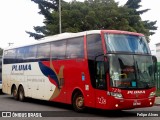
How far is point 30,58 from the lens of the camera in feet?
64.8

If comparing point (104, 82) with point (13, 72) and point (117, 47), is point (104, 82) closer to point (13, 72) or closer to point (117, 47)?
point (117, 47)

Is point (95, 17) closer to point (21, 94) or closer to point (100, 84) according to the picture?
point (21, 94)

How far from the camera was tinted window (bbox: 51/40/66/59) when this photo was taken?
16.4m

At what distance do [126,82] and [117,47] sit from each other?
4.58ft

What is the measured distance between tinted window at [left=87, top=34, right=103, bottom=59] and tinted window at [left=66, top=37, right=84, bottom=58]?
51cm

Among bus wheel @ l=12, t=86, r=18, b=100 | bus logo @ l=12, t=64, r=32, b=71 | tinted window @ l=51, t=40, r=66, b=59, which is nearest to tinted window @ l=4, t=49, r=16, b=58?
bus logo @ l=12, t=64, r=32, b=71

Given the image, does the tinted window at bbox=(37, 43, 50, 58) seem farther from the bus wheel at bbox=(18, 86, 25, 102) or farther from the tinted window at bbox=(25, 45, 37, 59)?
the bus wheel at bbox=(18, 86, 25, 102)

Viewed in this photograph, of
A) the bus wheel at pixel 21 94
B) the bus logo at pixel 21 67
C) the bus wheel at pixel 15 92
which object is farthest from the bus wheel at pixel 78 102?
the bus wheel at pixel 15 92

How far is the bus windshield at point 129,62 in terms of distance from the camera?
13336 mm

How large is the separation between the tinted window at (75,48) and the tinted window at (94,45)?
20.2 inches

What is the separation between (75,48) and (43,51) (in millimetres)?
3298

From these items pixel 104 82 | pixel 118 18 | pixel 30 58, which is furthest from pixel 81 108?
pixel 118 18

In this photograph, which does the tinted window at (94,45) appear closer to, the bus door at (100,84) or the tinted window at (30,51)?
the bus door at (100,84)

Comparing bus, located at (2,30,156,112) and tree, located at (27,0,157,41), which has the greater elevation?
tree, located at (27,0,157,41)
